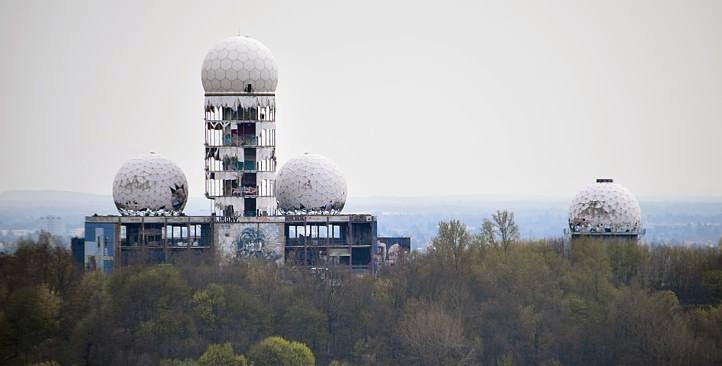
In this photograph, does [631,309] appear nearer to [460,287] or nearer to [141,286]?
[460,287]

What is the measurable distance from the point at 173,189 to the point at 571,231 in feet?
66.1

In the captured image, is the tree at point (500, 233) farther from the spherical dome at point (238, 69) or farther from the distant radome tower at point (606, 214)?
the spherical dome at point (238, 69)

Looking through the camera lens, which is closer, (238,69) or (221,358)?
(221,358)

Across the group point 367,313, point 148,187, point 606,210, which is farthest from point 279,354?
point 606,210

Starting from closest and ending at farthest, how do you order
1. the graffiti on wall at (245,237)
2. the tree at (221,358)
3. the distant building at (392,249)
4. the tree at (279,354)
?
the tree at (221,358) < the tree at (279,354) < the graffiti on wall at (245,237) < the distant building at (392,249)

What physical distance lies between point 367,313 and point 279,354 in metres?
7.71

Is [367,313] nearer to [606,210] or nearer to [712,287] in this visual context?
[712,287]

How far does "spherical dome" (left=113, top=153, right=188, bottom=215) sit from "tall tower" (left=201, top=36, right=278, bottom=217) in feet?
7.23

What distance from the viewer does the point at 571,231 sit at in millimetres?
103438

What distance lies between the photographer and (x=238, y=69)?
96812 millimetres

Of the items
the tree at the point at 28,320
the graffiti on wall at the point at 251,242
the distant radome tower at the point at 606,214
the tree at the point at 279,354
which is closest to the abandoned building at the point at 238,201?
the graffiti on wall at the point at 251,242

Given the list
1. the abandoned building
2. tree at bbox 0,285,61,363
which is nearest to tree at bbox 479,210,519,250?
the abandoned building

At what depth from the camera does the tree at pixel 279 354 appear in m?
79.9

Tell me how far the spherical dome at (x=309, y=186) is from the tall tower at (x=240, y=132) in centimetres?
133
